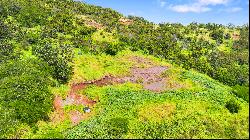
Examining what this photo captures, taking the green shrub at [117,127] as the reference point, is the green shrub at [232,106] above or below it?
above

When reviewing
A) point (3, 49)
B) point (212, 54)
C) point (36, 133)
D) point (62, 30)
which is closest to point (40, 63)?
point (3, 49)

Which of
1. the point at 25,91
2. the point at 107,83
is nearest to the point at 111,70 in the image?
the point at 107,83

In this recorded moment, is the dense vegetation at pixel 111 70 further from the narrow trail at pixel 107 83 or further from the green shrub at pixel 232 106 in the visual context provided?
the narrow trail at pixel 107 83

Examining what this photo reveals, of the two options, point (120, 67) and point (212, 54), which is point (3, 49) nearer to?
point (120, 67)

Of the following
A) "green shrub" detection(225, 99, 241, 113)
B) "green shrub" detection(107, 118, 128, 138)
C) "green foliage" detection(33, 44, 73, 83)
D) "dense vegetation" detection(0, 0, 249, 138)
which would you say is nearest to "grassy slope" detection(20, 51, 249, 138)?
"green shrub" detection(107, 118, 128, 138)

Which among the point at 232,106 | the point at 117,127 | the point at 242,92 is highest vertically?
the point at 242,92

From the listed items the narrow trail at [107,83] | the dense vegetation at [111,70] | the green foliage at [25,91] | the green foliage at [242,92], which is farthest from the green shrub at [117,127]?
the green foliage at [242,92]

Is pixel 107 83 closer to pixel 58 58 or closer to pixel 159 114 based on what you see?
pixel 58 58
